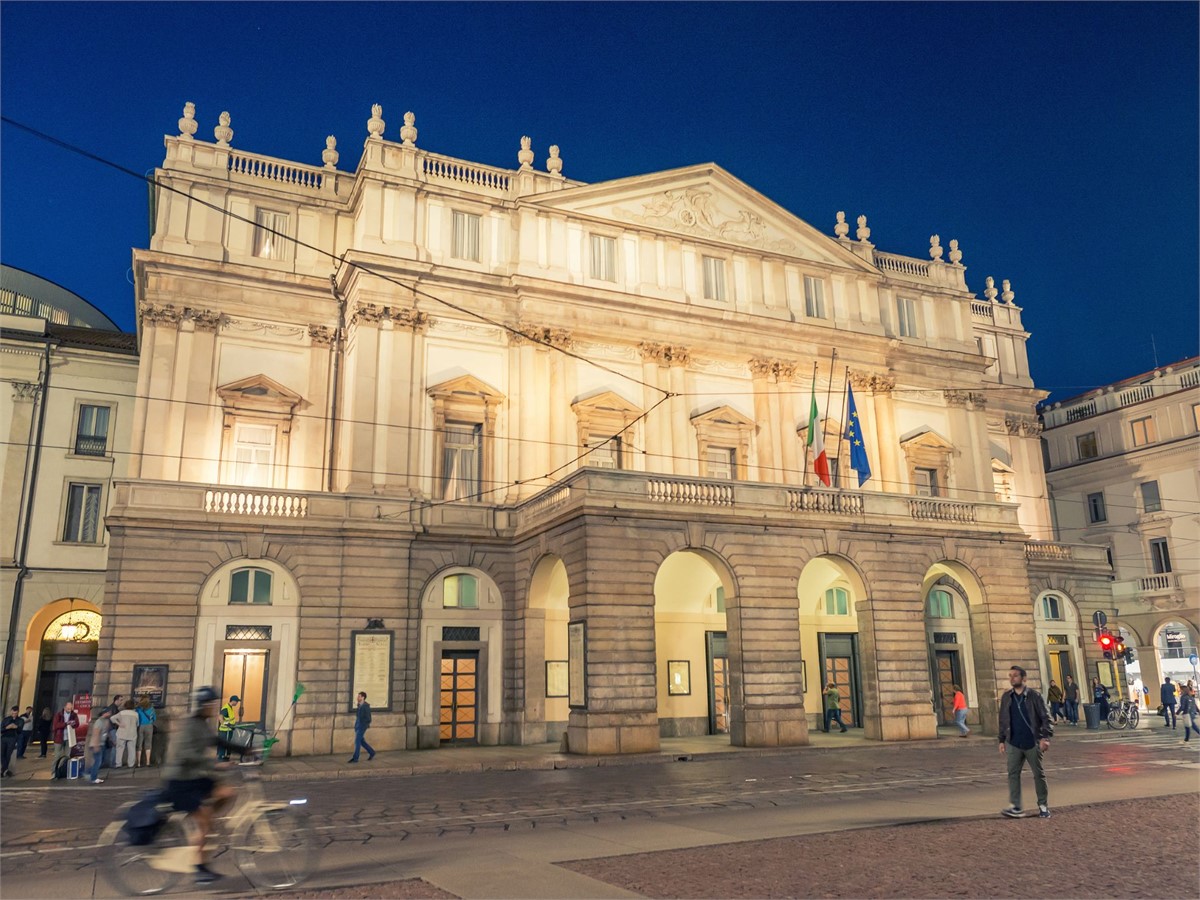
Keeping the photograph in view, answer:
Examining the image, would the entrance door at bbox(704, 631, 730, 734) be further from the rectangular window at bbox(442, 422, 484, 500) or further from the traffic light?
the traffic light

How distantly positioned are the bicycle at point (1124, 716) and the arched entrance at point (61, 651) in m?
33.8

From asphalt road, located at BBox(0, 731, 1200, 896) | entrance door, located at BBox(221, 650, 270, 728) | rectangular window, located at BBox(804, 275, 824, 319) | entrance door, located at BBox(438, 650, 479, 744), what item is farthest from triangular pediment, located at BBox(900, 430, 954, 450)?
entrance door, located at BBox(221, 650, 270, 728)

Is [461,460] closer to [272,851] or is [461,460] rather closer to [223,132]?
[223,132]

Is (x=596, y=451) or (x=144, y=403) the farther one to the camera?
(x=596, y=451)

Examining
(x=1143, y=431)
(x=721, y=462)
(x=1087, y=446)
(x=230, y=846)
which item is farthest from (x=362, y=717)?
(x=1087, y=446)

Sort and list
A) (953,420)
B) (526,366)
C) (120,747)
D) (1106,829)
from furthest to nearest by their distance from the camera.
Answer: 1. (953,420)
2. (526,366)
3. (120,747)
4. (1106,829)

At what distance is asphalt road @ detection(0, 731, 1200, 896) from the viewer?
36.6ft

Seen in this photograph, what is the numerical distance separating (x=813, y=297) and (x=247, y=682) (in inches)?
914

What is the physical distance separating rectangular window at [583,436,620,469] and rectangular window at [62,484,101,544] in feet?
55.7

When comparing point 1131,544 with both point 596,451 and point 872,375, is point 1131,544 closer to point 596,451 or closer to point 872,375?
point 872,375

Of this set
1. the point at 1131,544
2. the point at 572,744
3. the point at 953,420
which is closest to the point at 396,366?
the point at 572,744

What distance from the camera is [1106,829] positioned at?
11.2 metres

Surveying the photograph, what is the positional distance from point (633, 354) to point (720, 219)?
22.1 ft

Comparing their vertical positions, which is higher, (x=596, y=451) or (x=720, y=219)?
(x=720, y=219)
